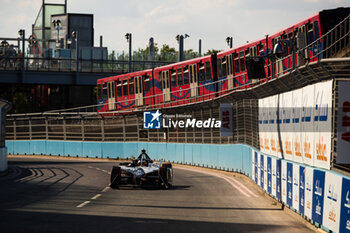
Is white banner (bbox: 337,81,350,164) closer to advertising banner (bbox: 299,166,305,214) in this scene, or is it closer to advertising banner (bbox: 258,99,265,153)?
advertising banner (bbox: 299,166,305,214)

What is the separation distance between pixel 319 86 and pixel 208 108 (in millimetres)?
22267

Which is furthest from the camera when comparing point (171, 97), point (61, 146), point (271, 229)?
point (61, 146)

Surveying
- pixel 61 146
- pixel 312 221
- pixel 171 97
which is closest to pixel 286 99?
pixel 312 221

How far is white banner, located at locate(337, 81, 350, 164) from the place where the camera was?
1252 centimetres

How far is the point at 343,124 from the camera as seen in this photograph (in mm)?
12555

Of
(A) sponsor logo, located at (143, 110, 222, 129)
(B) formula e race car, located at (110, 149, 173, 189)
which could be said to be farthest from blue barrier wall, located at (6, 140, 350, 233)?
(B) formula e race car, located at (110, 149, 173, 189)

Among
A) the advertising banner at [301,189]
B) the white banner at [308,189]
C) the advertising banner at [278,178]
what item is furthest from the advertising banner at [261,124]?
the white banner at [308,189]

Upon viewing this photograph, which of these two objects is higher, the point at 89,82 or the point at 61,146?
the point at 89,82

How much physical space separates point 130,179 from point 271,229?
9.94m

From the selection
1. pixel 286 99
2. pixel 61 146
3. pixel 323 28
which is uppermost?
pixel 323 28

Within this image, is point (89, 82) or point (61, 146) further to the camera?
point (89, 82)

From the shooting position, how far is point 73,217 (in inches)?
560

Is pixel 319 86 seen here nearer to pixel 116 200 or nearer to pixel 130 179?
pixel 116 200

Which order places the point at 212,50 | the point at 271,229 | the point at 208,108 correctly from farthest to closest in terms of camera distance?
the point at 212,50
the point at 208,108
the point at 271,229
